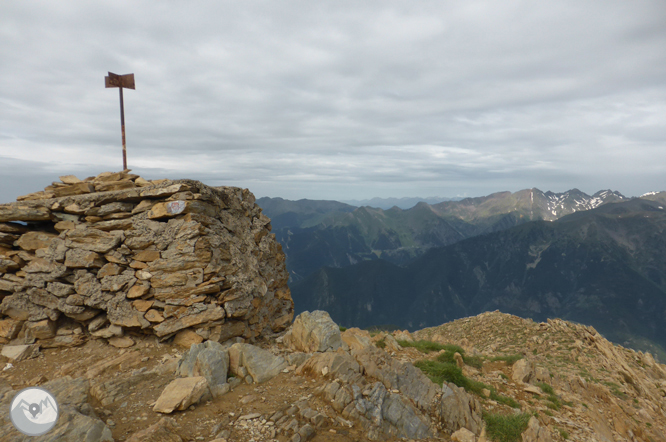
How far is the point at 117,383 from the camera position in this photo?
959 centimetres

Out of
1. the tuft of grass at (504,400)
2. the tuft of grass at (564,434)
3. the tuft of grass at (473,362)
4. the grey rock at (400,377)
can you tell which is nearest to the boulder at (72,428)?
the grey rock at (400,377)

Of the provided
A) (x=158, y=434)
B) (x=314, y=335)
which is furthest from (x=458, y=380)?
(x=158, y=434)

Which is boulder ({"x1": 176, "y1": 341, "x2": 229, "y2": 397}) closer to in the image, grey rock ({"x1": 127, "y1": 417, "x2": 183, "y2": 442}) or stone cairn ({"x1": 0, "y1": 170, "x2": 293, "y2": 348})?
grey rock ({"x1": 127, "y1": 417, "x2": 183, "y2": 442})

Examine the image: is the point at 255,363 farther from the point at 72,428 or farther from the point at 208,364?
the point at 72,428

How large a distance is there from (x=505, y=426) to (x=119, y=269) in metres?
16.0

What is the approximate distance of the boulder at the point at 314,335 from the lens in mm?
13824

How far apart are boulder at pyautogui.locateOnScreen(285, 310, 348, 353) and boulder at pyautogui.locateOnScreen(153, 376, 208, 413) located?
574cm

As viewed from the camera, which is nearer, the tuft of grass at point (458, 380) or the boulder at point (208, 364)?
the boulder at point (208, 364)

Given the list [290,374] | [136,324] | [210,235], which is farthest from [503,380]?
[136,324]

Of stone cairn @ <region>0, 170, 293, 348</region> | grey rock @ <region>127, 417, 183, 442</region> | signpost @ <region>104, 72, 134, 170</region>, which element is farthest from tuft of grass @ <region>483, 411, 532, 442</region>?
signpost @ <region>104, 72, 134, 170</region>

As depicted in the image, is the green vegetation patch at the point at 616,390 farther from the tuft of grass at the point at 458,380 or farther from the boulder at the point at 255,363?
the boulder at the point at 255,363

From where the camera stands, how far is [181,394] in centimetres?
852

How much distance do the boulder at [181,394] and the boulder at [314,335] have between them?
5.74m

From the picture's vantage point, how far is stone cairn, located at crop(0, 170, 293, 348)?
12883 mm
